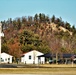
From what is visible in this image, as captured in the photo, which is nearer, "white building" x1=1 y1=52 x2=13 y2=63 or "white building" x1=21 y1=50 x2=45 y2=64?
"white building" x1=1 y1=52 x2=13 y2=63

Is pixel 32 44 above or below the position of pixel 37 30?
below

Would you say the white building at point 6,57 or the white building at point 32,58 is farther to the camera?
A: the white building at point 32,58

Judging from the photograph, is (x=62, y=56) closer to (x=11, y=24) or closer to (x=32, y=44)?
(x=32, y=44)

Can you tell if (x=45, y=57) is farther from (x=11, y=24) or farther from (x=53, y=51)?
(x=11, y=24)

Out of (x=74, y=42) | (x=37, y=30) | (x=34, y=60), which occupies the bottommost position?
(x=34, y=60)

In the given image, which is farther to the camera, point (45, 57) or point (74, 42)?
point (74, 42)

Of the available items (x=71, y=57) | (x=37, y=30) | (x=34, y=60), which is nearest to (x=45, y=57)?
(x=34, y=60)

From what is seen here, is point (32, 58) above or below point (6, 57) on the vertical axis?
below

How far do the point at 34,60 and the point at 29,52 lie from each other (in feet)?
13.1

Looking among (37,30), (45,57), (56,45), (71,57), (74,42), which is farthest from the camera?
(37,30)

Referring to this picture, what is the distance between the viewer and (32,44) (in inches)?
4540

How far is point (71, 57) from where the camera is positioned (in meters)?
96.6

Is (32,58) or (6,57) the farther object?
(32,58)

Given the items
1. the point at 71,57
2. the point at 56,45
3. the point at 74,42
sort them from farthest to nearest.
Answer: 1. the point at 74,42
2. the point at 56,45
3. the point at 71,57
